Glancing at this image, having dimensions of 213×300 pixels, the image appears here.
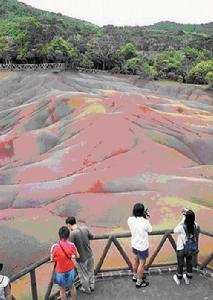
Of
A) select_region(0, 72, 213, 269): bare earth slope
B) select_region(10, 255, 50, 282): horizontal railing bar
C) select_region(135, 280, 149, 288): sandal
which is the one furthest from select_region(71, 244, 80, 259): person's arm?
select_region(0, 72, 213, 269): bare earth slope

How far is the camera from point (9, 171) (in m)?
26.8

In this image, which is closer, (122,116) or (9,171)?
(9,171)

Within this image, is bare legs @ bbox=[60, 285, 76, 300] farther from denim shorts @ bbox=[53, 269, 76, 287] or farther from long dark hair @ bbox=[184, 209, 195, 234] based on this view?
long dark hair @ bbox=[184, 209, 195, 234]

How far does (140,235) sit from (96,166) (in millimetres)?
14346

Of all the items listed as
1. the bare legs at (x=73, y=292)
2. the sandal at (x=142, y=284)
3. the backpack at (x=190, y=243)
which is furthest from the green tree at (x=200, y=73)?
the bare legs at (x=73, y=292)

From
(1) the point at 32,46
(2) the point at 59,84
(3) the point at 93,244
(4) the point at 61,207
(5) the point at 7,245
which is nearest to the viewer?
(3) the point at 93,244

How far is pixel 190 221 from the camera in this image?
34.3ft

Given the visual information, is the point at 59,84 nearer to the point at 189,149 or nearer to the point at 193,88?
the point at 193,88

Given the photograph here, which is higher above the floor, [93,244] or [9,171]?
[93,244]

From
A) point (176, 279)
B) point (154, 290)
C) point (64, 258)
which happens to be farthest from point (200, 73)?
point (64, 258)

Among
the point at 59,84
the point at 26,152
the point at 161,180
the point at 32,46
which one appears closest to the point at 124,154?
the point at 161,180

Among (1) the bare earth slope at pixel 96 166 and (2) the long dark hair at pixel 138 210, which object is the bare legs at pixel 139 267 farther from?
(1) the bare earth slope at pixel 96 166

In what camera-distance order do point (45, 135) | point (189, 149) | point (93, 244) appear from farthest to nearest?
point (45, 135) → point (189, 149) → point (93, 244)

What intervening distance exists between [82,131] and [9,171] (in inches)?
250
